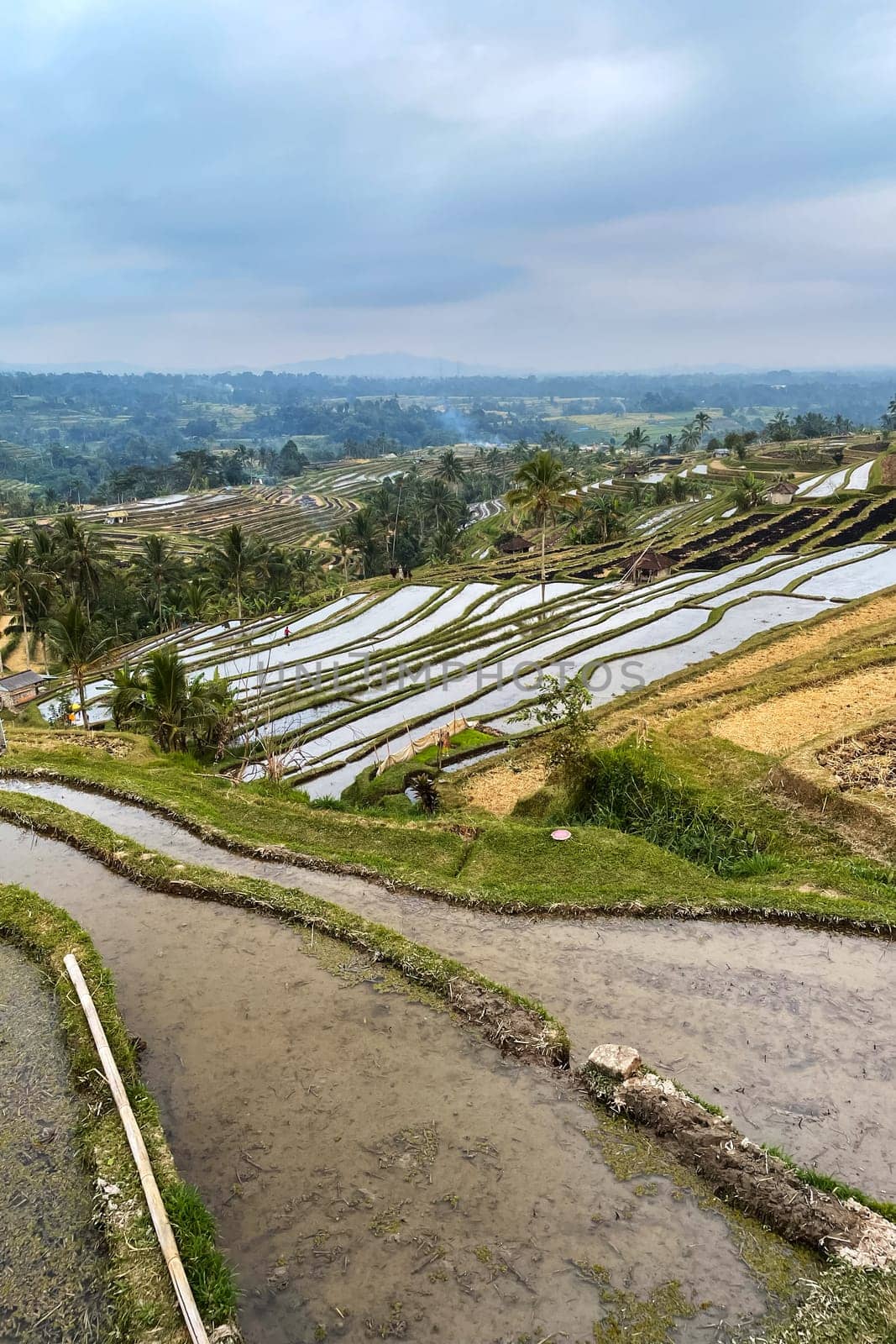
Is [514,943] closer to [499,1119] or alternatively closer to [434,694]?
[499,1119]

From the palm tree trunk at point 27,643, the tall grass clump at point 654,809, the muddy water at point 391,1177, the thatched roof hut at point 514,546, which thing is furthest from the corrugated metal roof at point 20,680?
the muddy water at point 391,1177

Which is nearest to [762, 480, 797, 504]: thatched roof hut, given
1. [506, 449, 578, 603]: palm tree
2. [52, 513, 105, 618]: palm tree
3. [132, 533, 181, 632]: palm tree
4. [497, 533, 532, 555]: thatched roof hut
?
[497, 533, 532, 555]: thatched roof hut

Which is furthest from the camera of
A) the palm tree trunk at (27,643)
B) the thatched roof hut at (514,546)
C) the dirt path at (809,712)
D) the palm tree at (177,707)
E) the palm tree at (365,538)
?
the palm tree at (365,538)

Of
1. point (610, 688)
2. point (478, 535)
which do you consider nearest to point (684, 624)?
point (610, 688)

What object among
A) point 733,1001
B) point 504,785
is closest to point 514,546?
point 504,785

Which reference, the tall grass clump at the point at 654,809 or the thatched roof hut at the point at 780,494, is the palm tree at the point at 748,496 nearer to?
the thatched roof hut at the point at 780,494

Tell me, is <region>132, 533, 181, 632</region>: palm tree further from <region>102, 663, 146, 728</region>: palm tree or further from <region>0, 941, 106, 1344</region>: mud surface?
<region>0, 941, 106, 1344</region>: mud surface
